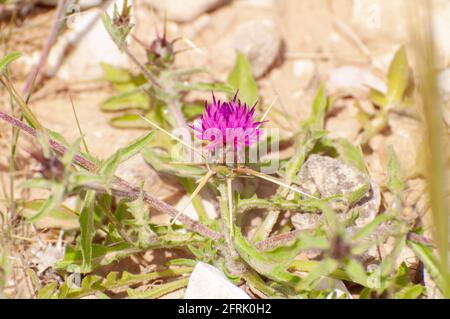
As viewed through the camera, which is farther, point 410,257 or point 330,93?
point 330,93

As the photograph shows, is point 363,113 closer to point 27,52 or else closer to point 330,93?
point 330,93

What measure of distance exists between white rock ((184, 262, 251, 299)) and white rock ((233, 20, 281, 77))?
6.55 ft

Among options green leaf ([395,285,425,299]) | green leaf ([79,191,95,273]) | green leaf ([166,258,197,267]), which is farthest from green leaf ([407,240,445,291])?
green leaf ([79,191,95,273])

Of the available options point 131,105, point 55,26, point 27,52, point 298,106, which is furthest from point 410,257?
point 27,52

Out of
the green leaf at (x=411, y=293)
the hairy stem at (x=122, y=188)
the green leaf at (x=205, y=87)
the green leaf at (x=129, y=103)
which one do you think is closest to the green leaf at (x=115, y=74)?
the green leaf at (x=129, y=103)

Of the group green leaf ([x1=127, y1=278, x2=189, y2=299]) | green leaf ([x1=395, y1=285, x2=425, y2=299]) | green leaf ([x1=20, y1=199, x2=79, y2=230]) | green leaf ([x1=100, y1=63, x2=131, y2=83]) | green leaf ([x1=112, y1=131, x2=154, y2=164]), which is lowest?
green leaf ([x1=127, y1=278, x2=189, y2=299])

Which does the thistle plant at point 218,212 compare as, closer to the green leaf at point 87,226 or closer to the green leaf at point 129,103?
the green leaf at point 87,226

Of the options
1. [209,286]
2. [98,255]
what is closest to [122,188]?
[98,255]

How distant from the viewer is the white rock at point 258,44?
14.6 feet

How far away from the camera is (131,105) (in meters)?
4.10

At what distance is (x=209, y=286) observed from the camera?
9.40ft

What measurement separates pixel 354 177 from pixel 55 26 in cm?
231

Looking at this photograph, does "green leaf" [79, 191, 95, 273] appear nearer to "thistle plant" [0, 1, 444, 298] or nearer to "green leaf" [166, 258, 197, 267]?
"thistle plant" [0, 1, 444, 298]

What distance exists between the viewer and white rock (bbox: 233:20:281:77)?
14.6 feet
